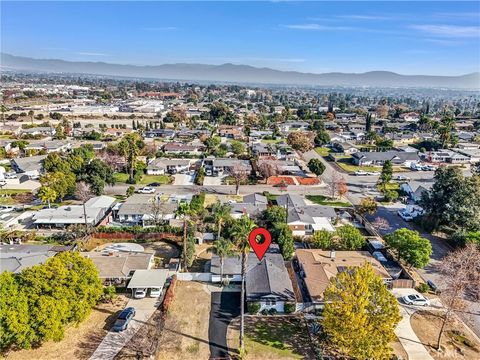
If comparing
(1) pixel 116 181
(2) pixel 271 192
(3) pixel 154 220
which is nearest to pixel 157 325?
(3) pixel 154 220

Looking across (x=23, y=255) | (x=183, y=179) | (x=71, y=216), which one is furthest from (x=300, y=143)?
(x=23, y=255)

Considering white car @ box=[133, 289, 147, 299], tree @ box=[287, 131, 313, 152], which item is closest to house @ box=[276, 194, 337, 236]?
white car @ box=[133, 289, 147, 299]

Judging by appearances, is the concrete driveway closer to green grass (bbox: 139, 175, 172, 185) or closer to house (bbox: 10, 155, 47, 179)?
green grass (bbox: 139, 175, 172, 185)

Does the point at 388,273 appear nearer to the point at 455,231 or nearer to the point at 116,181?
the point at 455,231

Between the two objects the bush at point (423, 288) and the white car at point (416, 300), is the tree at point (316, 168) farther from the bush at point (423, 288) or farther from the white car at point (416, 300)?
the white car at point (416, 300)

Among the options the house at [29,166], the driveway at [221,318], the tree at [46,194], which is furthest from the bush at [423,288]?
the house at [29,166]

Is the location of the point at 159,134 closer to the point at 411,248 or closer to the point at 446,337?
the point at 411,248
